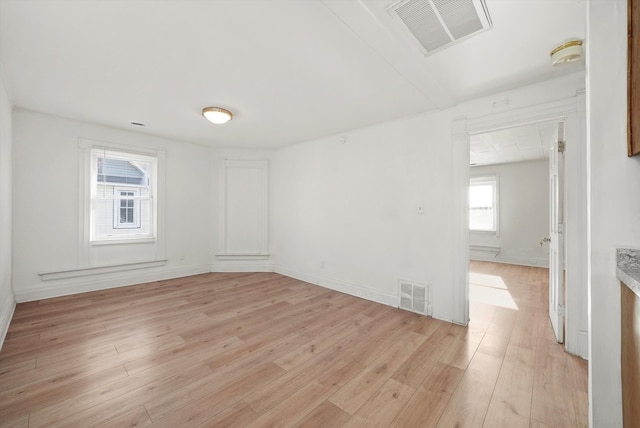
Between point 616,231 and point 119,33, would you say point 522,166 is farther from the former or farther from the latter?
point 119,33

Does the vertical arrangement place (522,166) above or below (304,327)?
above

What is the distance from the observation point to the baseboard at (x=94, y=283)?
3.51 meters

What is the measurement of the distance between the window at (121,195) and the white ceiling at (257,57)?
0.98m

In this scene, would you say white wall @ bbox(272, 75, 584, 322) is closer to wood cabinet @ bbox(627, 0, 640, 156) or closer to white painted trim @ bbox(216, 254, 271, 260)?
white painted trim @ bbox(216, 254, 271, 260)

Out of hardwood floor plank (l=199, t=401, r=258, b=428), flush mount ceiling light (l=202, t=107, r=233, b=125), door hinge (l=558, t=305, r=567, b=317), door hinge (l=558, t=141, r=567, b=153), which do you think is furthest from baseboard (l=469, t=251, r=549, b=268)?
hardwood floor plank (l=199, t=401, r=258, b=428)

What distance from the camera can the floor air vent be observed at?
319 cm

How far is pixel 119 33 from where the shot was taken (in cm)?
190

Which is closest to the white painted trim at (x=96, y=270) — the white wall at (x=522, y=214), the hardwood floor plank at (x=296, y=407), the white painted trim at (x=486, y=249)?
the hardwood floor plank at (x=296, y=407)

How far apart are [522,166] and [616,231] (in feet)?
21.8

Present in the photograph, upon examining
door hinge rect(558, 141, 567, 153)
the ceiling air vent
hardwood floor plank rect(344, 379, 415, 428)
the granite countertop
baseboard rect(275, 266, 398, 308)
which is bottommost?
hardwood floor plank rect(344, 379, 415, 428)

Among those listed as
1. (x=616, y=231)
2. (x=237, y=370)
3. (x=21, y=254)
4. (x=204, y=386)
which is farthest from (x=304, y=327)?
(x=21, y=254)

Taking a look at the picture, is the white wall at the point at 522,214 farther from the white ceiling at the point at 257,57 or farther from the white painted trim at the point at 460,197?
the white ceiling at the point at 257,57

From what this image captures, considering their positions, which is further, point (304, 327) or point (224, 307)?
point (224, 307)

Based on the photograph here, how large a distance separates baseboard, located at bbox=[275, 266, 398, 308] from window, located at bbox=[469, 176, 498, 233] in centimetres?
493
